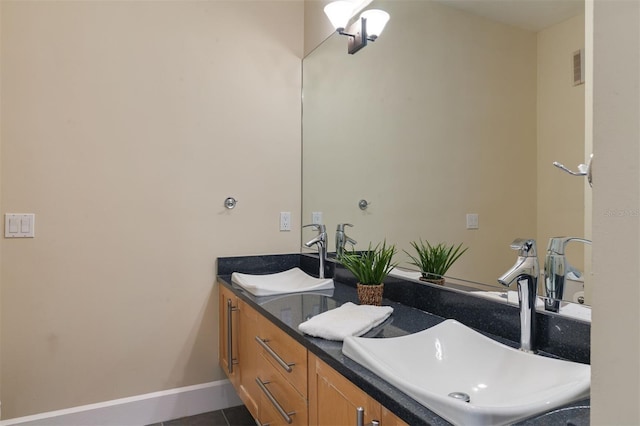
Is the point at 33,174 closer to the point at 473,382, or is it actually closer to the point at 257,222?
the point at 257,222

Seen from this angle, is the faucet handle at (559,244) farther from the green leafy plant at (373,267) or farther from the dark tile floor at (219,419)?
the dark tile floor at (219,419)

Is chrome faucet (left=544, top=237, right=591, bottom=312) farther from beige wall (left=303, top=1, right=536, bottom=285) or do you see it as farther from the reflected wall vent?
the reflected wall vent

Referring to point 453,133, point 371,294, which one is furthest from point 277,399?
point 453,133

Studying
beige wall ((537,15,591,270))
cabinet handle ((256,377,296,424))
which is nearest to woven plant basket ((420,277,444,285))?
beige wall ((537,15,591,270))

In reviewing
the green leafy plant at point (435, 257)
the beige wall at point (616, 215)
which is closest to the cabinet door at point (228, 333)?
the green leafy plant at point (435, 257)

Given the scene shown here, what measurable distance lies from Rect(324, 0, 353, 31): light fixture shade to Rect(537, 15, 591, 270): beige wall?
3.85 feet

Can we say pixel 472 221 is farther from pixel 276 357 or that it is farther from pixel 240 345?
pixel 240 345

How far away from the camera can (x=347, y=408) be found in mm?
1029

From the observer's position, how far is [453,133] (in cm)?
156

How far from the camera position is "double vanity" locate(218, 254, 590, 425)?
81cm

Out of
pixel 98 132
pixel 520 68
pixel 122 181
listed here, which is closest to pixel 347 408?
pixel 520 68

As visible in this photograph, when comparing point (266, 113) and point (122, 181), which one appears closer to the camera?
point (122, 181)

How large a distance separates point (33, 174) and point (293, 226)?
1336mm

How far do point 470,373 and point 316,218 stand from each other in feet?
4.96
